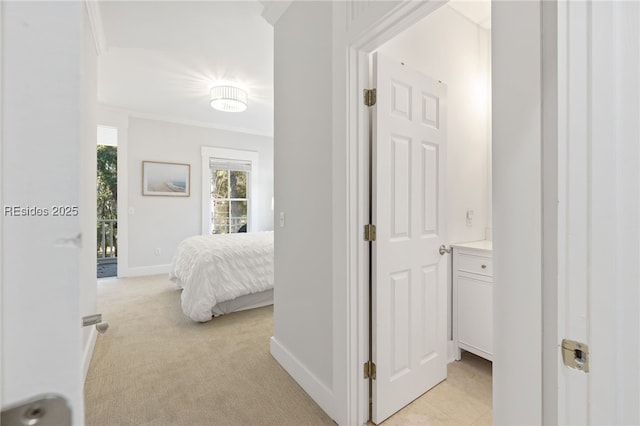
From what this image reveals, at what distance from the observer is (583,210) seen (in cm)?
62

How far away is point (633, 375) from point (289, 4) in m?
2.47

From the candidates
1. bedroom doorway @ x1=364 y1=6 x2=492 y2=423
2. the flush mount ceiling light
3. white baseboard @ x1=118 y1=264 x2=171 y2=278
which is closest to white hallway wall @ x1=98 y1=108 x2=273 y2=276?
white baseboard @ x1=118 y1=264 x2=171 y2=278

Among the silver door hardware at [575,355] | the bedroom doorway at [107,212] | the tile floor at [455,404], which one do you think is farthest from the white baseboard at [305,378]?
the bedroom doorway at [107,212]

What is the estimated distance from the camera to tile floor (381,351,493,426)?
159 cm

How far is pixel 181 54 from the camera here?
3.00 m

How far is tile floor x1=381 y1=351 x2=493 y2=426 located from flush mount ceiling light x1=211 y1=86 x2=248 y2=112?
145 inches

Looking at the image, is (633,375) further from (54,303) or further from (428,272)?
(428,272)

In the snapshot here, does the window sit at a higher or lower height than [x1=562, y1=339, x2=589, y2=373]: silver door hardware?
higher

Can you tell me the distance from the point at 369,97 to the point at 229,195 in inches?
185

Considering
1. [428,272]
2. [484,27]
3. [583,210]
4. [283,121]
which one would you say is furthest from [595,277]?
[484,27]

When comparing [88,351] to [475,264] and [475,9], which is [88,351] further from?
[475,9]

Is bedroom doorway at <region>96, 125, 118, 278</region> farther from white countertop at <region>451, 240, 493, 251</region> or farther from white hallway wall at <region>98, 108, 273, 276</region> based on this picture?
white countertop at <region>451, 240, 493, 251</region>

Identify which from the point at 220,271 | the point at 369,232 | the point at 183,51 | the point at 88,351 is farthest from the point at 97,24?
the point at 369,232

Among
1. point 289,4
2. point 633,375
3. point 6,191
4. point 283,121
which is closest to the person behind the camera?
point 6,191
